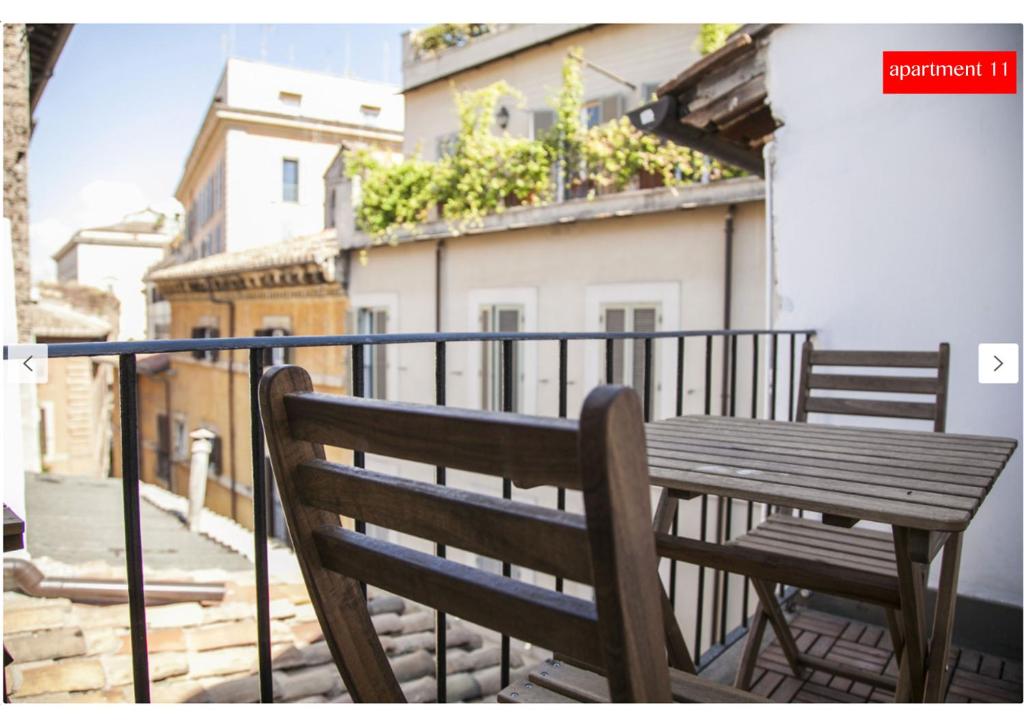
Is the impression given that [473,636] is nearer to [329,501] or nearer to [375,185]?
[329,501]

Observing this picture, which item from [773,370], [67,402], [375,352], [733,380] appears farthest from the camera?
[67,402]

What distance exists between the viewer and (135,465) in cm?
117

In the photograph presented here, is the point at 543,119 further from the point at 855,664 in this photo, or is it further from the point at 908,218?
the point at 855,664

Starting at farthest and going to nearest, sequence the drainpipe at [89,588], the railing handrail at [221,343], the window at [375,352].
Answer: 1. the window at [375,352]
2. the drainpipe at [89,588]
3. the railing handrail at [221,343]

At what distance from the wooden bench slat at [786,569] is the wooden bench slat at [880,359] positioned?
1.12 metres

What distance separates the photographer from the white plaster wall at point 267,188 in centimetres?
1900

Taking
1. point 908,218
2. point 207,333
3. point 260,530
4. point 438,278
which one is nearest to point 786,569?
point 260,530

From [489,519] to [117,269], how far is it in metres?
38.6

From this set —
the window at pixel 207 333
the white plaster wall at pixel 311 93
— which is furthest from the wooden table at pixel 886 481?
the white plaster wall at pixel 311 93

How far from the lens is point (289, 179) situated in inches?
778

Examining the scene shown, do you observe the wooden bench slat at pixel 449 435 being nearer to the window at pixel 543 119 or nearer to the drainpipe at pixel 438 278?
the drainpipe at pixel 438 278

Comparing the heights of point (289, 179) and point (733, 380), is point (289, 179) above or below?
above
